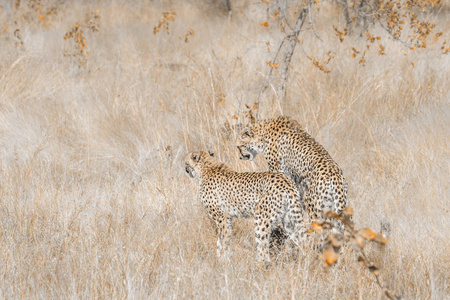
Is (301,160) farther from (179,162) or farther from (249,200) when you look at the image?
(179,162)

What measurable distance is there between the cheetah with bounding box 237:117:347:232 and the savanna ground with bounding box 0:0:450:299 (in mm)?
379

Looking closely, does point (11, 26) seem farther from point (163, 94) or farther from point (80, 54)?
point (163, 94)

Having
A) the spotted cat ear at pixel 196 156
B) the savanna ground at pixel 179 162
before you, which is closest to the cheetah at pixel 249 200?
the spotted cat ear at pixel 196 156

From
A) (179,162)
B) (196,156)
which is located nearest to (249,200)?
(196,156)

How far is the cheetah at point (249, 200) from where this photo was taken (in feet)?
12.7

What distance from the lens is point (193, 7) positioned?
14.6 metres

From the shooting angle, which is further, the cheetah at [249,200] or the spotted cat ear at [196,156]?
the spotted cat ear at [196,156]

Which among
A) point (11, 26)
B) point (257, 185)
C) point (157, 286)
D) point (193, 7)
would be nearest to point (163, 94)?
point (257, 185)

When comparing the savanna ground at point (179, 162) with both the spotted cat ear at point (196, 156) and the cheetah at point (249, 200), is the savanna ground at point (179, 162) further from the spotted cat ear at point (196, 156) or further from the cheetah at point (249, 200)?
the spotted cat ear at point (196, 156)

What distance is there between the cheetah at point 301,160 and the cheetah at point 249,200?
178 mm

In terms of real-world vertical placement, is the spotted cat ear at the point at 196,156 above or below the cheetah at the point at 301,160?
below

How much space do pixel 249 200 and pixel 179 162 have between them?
1778mm

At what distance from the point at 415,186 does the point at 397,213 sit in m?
0.58

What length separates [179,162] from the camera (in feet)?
19.0
